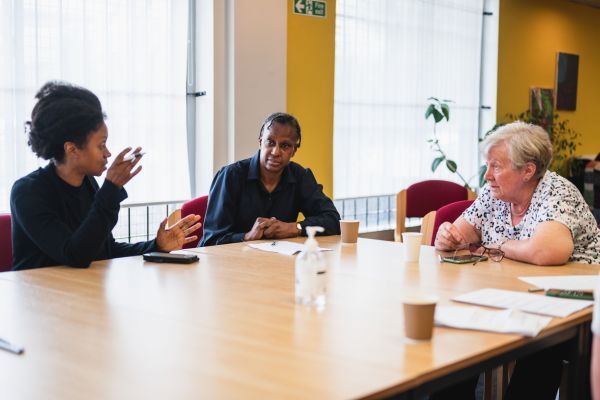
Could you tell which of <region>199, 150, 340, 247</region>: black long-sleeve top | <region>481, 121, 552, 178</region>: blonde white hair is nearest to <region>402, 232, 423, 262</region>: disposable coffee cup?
<region>481, 121, 552, 178</region>: blonde white hair

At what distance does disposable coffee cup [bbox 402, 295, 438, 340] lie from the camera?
70.9 inches

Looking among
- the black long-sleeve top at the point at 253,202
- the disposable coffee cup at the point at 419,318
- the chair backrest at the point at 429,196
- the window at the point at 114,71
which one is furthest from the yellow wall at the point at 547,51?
the disposable coffee cup at the point at 419,318

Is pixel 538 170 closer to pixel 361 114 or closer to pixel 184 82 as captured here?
pixel 184 82

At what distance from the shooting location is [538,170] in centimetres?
312

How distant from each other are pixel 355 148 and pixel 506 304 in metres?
4.08

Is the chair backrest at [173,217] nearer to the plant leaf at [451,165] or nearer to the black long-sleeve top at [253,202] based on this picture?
the black long-sleeve top at [253,202]

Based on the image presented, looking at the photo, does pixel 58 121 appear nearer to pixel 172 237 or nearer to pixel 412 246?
pixel 172 237

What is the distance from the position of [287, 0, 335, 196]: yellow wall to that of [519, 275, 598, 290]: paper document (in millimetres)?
3195

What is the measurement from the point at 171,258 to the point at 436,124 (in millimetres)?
4585

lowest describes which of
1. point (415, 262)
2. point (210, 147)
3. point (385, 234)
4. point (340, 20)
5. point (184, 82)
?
point (385, 234)

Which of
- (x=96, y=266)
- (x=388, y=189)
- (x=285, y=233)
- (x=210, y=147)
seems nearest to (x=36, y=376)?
(x=96, y=266)

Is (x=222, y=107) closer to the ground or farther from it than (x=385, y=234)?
farther from it

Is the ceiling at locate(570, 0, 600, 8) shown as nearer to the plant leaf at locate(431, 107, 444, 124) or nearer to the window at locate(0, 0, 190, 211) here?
the plant leaf at locate(431, 107, 444, 124)

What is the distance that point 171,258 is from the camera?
9.36 feet
